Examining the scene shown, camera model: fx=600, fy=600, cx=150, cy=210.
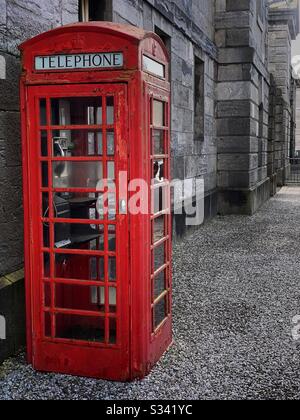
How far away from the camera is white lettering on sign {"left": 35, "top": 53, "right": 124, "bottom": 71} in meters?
3.92

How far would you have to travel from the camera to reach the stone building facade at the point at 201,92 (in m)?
4.65

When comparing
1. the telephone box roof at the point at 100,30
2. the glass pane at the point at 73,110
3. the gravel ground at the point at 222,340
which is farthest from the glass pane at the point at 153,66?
the gravel ground at the point at 222,340

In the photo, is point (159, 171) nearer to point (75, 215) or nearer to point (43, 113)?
point (75, 215)

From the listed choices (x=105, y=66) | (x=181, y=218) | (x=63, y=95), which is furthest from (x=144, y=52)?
(x=181, y=218)

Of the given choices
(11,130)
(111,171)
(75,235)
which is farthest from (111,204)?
(11,130)

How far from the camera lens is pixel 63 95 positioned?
398 cm

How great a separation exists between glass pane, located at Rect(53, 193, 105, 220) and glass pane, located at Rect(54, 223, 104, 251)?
0.09m

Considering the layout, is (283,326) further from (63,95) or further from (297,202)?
(297,202)

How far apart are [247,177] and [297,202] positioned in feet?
Answer: 13.2

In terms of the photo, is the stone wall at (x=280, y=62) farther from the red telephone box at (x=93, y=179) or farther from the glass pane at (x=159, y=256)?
the red telephone box at (x=93, y=179)

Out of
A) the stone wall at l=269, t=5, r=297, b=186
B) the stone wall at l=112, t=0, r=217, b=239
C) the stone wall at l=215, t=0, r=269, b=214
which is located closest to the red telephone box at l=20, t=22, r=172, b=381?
the stone wall at l=112, t=0, r=217, b=239

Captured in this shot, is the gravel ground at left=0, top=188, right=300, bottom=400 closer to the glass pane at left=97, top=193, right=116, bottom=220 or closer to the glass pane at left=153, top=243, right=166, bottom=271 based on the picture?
the glass pane at left=153, top=243, right=166, bottom=271

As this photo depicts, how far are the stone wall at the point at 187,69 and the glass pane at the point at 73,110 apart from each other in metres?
3.30

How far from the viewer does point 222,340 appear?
5098 mm
